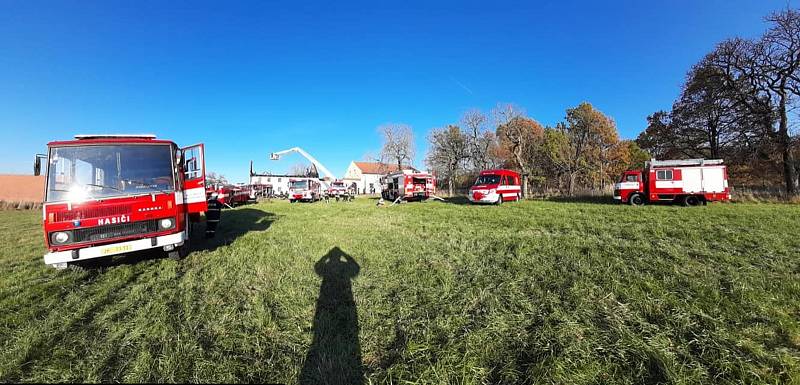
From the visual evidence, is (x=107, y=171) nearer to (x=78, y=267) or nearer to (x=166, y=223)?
(x=166, y=223)

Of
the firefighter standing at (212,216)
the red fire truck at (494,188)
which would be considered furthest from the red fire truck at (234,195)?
the red fire truck at (494,188)

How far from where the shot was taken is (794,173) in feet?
58.9

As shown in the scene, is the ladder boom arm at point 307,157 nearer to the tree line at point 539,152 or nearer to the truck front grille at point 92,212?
the tree line at point 539,152

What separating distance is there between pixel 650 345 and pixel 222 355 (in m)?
4.02

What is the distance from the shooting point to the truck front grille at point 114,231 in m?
5.05

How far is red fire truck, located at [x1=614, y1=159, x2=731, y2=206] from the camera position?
14.8 meters

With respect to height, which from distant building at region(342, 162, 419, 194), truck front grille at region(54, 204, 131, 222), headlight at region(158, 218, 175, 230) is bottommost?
headlight at region(158, 218, 175, 230)

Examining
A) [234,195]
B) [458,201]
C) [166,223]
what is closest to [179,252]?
[166,223]

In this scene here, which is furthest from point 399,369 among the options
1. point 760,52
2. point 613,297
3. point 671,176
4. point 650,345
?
point 760,52

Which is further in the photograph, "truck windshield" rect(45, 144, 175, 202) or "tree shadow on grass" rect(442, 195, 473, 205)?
"tree shadow on grass" rect(442, 195, 473, 205)

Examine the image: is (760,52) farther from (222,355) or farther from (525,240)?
(222,355)

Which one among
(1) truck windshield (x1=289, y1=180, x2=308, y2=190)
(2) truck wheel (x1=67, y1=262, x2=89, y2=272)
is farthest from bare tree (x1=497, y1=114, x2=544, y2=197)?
(2) truck wheel (x1=67, y1=262, x2=89, y2=272)

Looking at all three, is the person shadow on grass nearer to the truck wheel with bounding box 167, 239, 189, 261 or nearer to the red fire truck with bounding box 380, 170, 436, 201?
the truck wheel with bounding box 167, 239, 189, 261

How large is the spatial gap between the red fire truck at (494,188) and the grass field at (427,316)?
1216 centimetres
